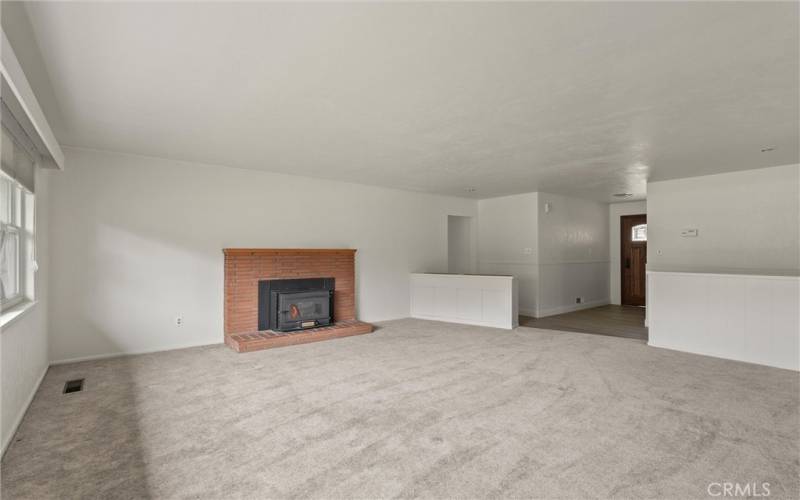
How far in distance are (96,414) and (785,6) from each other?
4814mm

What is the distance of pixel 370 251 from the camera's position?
6.82 metres

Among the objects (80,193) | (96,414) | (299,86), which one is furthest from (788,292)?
(80,193)

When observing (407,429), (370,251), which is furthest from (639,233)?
(407,429)

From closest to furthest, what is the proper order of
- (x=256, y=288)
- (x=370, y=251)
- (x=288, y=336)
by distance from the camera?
(x=288, y=336), (x=256, y=288), (x=370, y=251)

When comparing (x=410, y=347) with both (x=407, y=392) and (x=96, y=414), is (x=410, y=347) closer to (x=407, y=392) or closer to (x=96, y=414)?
(x=407, y=392)

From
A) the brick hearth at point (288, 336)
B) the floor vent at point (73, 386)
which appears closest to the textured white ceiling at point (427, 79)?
the brick hearth at point (288, 336)

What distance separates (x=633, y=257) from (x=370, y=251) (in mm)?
5935

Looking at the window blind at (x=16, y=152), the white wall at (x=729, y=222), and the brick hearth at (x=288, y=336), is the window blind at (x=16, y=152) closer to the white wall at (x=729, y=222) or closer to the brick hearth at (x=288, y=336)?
the brick hearth at (x=288, y=336)

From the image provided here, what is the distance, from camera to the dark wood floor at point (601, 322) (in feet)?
19.5

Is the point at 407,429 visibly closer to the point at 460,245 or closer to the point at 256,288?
the point at 256,288

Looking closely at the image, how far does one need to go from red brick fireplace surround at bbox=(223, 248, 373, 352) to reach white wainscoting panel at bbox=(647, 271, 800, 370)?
3.90 meters

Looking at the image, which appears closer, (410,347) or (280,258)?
(410,347)

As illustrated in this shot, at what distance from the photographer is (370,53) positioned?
236 centimetres

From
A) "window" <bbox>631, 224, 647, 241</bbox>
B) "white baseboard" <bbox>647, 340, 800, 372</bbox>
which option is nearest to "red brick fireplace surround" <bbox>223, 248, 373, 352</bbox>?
"white baseboard" <bbox>647, 340, 800, 372</bbox>
